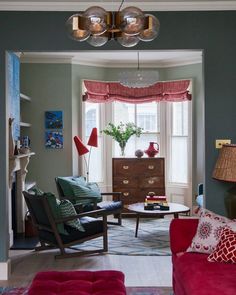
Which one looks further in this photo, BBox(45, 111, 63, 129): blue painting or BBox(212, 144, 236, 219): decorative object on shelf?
BBox(45, 111, 63, 129): blue painting

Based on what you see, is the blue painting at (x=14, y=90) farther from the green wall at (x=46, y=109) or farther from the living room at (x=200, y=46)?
the living room at (x=200, y=46)

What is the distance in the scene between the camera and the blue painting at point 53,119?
7.54 metres

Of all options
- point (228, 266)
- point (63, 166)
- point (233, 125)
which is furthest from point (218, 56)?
point (63, 166)

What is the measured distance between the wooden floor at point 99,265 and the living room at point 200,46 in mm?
425

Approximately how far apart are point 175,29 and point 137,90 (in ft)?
12.3

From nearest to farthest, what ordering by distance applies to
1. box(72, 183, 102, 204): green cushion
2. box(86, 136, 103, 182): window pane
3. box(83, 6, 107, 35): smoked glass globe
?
box(83, 6, 107, 35): smoked glass globe, box(72, 183, 102, 204): green cushion, box(86, 136, 103, 182): window pane

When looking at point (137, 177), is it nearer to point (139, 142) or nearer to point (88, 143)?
point (139, 142)

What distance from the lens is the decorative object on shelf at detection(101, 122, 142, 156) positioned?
788cm

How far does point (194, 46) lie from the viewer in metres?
4.42

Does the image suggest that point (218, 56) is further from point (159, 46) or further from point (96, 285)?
point (96, 285)

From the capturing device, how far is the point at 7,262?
4.46 m

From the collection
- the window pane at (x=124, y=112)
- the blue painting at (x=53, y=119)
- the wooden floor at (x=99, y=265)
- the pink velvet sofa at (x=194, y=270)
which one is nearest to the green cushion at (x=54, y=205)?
the wooden floor at (x=99, y=265)

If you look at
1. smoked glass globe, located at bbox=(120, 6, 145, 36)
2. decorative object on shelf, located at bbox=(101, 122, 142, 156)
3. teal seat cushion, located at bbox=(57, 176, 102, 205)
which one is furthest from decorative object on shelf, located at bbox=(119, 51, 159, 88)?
smoked glass globe, located at bbox=(120, 6, 145, 36)

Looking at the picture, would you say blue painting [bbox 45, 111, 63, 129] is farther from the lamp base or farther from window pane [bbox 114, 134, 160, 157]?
the lamp base
